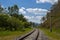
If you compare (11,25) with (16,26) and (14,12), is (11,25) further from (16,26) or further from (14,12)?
(14,12)

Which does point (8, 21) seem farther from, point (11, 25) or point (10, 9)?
point (10, 9)

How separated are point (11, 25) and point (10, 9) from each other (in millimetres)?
70231

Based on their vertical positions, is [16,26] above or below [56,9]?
below

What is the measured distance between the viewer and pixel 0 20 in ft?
226

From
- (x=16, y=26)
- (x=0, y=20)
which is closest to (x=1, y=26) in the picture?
(x=0, y=20)

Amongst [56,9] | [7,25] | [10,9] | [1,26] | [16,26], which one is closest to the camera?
[1,26]

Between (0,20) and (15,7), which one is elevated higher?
(15,7)

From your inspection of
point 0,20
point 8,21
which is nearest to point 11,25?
point 8,21

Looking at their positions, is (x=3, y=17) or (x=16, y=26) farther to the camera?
(x=16, y=26)

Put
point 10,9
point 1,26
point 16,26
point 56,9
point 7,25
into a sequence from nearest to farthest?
point 1,26, point 7,25, point 16,26, point 10,9, point 56,9

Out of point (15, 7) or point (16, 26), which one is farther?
point (15, 7)

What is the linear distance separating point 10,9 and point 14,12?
3.94 metres

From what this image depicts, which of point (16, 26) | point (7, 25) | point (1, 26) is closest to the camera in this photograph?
point (1, 26)

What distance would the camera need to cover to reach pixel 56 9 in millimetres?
190250
